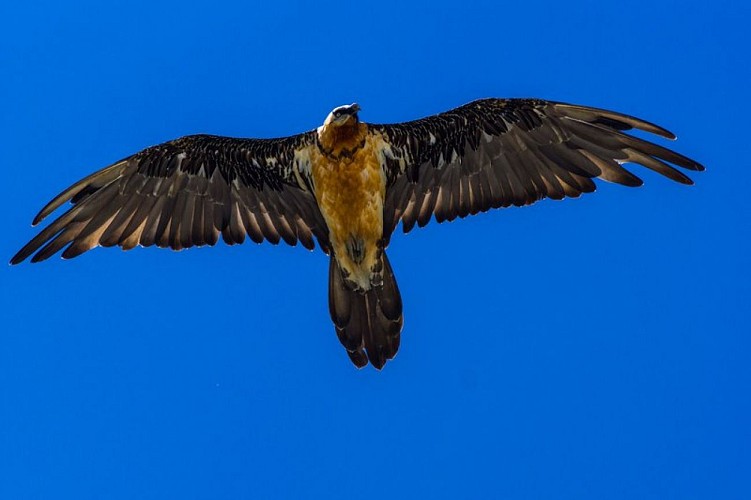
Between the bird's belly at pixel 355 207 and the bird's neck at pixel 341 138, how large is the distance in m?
0.08

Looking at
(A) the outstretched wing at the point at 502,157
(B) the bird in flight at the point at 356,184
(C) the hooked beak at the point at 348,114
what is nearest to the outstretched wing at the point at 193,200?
(B) the bird in flight at the point at 356,184

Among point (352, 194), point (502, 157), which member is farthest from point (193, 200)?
point (502, 157)

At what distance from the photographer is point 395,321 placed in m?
11.4

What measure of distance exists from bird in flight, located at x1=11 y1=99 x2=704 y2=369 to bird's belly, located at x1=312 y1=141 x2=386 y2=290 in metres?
0.01

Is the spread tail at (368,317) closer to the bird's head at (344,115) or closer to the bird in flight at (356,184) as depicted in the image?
the bird in flight at (356,184)

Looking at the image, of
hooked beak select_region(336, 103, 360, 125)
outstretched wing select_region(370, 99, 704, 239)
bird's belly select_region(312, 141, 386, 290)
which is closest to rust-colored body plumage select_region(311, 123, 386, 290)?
bird's belly select_region(312, 141, 386, 290)

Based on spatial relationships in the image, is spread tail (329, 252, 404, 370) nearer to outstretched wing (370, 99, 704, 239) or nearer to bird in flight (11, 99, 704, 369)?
bird in flight (11, 99, 704, 369)

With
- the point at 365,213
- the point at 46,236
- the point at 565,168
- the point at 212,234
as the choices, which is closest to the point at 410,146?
the point at 365,213

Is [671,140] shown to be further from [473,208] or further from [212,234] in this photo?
[212,234]

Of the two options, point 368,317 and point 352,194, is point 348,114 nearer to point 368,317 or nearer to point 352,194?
point 352,194

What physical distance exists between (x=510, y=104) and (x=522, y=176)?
2.74ft

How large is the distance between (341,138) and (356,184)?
529 mm

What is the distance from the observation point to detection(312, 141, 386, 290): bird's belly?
1128cm

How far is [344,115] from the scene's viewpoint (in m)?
10.9
